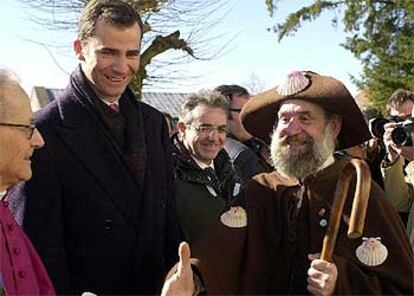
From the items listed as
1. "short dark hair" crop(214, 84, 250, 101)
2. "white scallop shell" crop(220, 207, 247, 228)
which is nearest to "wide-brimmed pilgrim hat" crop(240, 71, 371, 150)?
"white scallop shell" crop(220, 207, 247, 228)

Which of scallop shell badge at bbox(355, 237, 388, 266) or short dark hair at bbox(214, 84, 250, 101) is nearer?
scallop shell badge at bbox(355, 237, 388, 266)

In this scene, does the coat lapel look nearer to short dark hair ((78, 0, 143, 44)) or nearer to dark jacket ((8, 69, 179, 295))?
dark jacket ((8, 69, 179, 295))

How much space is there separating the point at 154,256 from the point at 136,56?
0.88m

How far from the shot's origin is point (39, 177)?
8.07ft

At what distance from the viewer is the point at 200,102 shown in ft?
12.6

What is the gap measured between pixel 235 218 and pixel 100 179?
2.11ft

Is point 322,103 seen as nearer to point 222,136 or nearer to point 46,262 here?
point 222,136

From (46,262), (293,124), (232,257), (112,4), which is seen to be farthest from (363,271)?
(112,4)

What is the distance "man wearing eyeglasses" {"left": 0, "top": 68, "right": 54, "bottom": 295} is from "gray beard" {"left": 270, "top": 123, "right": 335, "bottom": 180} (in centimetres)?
114

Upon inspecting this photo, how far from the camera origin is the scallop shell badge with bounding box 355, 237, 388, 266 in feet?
8.43

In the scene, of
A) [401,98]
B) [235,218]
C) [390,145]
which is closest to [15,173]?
[235,218]

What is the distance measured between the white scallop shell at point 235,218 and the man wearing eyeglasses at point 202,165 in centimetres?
50

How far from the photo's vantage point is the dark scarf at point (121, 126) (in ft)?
8.70

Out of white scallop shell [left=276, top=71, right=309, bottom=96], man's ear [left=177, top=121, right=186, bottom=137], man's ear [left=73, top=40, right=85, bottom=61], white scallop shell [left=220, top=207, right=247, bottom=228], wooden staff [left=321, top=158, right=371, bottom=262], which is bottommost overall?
white scallop shell [left=220, top=207, right=247, bottom=228]
